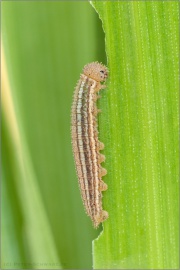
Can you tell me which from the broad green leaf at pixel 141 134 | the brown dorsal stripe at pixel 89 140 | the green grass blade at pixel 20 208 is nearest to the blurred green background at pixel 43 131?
the green grass blade at pixel 20 208

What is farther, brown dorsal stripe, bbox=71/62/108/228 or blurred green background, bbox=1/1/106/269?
blurred green background, bbox=1/1/106/269

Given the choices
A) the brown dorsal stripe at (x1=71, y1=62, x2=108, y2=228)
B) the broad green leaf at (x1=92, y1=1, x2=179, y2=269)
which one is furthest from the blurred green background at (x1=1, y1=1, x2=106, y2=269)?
the broad green leaf at (x1=92, y1=1, x2=179, y2=269)

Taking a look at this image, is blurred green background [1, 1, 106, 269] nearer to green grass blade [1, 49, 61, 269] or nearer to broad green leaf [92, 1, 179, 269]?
green grass blade [1, 49, 61, 269]

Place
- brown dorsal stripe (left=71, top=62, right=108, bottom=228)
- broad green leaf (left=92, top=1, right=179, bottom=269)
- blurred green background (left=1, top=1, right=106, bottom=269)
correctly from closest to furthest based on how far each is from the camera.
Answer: broad green leaf (left=92, top=1, right=179, bottom=269) < brown dorsal stripe (left=71, top=62, right=108, bottom=228) < blurred green background (left=1, top=1, right=106, bottom=269)

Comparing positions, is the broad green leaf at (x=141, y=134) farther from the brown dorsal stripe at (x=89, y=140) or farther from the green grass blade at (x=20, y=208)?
the green grass blade at (x=20, y=208)

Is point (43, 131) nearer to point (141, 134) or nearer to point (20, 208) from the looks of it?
point (20, 208)

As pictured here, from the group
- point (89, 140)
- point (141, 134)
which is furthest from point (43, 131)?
point (141, 134)
